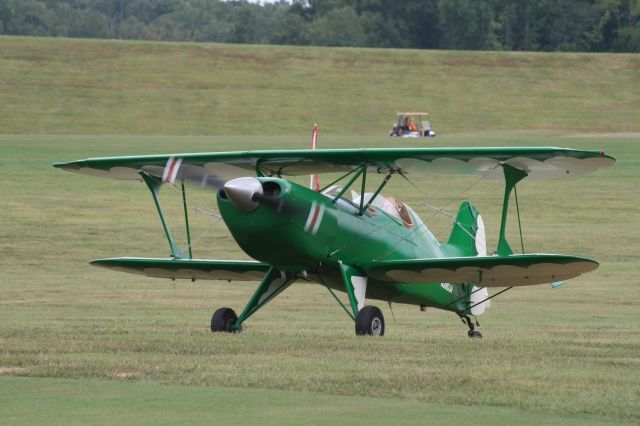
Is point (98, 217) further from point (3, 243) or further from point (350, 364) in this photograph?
point (350, 364)

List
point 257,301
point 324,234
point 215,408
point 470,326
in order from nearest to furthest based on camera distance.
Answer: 1. point 215,408
2. point 324,234
3. point 257,301
4. point 470,326

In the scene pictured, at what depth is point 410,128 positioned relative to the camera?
6594 centimetres

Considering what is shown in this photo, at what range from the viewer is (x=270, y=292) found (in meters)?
15.8

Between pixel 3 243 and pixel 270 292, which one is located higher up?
pixel 270 292

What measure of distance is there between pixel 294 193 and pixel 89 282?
14524mm

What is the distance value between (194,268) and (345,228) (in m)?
2.55

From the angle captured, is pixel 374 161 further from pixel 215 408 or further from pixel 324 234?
pixel 215 408

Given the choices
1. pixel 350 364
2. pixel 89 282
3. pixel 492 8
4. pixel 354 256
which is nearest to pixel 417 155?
pixel 354 256

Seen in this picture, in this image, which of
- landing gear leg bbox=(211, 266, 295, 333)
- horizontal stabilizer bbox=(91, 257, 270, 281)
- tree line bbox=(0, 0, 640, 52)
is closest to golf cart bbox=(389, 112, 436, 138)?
horizontal stabilizer bbox=(91, 257, 270, 281)

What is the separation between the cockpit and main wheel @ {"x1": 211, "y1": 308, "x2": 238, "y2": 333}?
5.94 feet

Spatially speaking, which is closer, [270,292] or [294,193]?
[294,193]

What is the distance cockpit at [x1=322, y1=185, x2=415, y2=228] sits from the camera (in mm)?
15773

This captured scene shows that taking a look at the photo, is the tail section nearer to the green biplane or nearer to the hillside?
the green biplane

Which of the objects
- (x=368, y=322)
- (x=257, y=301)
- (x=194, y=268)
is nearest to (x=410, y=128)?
(x=194, y=268)
